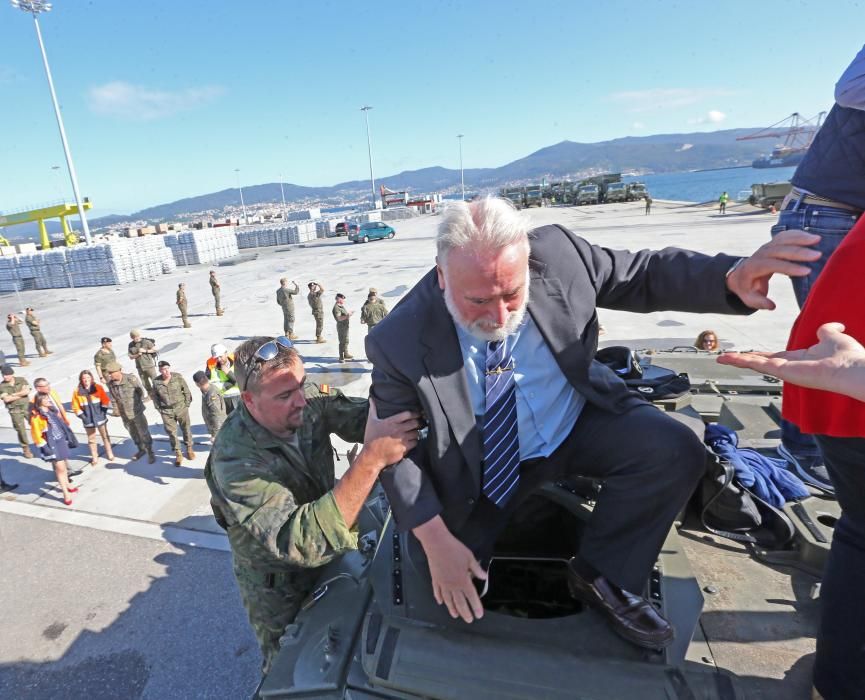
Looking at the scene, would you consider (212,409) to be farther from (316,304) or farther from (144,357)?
(316,304)

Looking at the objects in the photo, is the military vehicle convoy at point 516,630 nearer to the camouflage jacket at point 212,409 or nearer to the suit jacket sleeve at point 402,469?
the suit jacket sleeve at point 402,469

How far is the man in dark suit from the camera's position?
1819 millimetres

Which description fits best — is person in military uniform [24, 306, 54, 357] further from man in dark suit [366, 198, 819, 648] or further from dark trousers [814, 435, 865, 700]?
dark trousers [814, 435, 865, 700]

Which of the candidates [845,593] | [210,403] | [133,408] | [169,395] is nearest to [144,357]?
[133,408]

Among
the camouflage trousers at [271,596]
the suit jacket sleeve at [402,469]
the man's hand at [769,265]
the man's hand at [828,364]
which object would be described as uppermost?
the man's hand at [769,265]

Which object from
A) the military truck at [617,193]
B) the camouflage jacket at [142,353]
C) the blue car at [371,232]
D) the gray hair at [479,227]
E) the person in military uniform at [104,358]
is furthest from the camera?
the military truck at [617,193]

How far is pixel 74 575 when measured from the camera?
17.9 feet

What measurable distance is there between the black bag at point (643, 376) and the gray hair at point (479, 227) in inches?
66.4

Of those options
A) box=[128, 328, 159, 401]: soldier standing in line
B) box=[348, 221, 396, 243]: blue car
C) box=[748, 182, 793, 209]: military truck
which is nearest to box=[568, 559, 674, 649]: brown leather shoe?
box=[128, 328, 159, 401]: soldier standing in line

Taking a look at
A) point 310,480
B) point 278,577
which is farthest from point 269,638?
point 310,480

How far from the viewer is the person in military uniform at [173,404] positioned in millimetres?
7773

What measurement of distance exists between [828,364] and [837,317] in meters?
0.27

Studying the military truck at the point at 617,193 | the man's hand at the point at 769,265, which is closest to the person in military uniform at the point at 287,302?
the man's hand at the point at 769,265

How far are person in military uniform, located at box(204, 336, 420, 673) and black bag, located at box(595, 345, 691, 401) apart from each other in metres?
1.56
